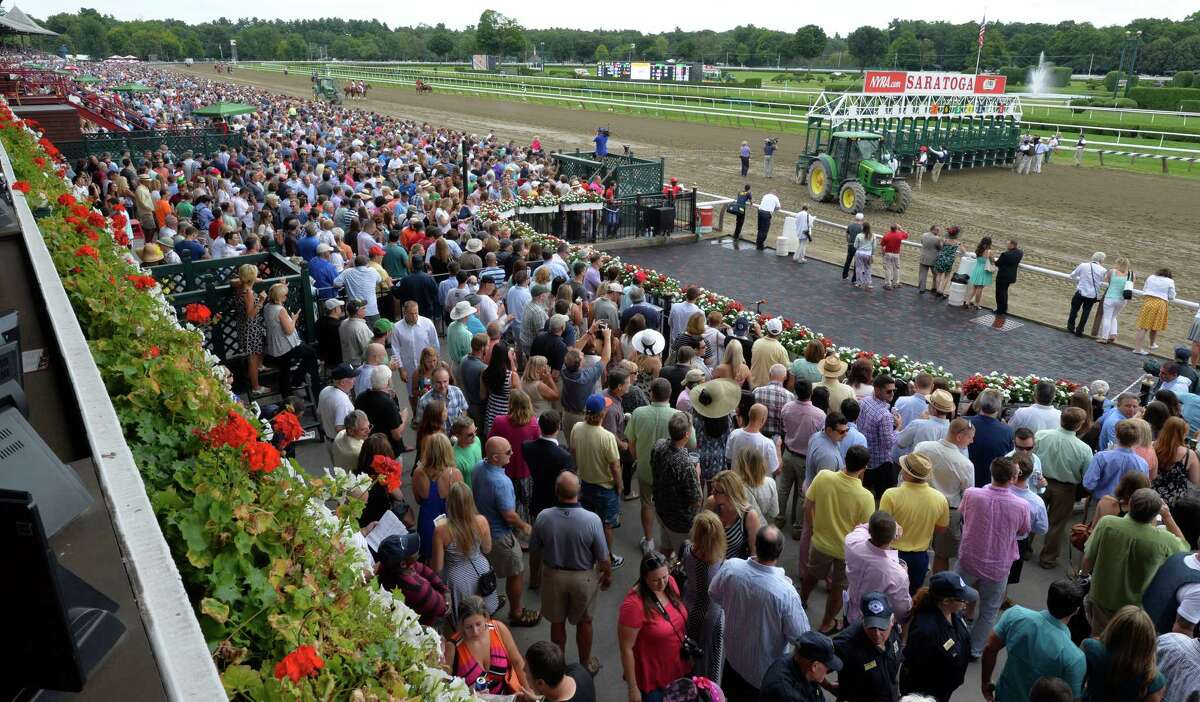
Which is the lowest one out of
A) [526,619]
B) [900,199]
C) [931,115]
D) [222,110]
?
[526,619]

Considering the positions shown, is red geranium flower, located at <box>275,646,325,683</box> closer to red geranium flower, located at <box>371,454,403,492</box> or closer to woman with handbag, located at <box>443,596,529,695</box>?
red geranium flower, located at <box>371,454,403,492</box>

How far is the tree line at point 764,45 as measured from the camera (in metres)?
89.1

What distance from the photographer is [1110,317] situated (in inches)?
498

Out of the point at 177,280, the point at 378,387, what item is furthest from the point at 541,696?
the point at 177,280

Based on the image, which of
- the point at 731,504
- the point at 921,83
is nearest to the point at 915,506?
the point at 731,504

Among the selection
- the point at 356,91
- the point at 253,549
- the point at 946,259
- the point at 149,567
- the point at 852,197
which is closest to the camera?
the point at 149,567

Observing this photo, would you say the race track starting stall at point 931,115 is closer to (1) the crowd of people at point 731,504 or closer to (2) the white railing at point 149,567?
(1) the crowd of people at point 731,504

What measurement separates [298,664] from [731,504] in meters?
3.50

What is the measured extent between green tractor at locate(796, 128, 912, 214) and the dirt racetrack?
1.39 feet

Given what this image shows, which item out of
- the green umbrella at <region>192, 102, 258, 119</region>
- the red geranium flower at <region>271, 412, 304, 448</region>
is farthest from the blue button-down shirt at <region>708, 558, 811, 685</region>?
the green umbrella at <region>192, 102, 258, 119</region>

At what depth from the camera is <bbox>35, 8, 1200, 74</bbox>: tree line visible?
292 feet

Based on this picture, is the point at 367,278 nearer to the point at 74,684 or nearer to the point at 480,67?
the point at 74,684

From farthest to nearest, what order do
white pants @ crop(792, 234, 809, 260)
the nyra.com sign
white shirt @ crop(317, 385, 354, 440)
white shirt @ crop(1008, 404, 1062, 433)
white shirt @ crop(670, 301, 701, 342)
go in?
the nyra.com sign < white pants @ crop(792, 234, 809, 260) < white shirt @ crop(670, 301, 701, 342) < white shirt @ crop(1008, 404, 1062, 433) < white shirt @ crop(317, 385, 354, 440)

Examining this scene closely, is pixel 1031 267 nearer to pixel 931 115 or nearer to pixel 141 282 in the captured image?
pixel 931 115
